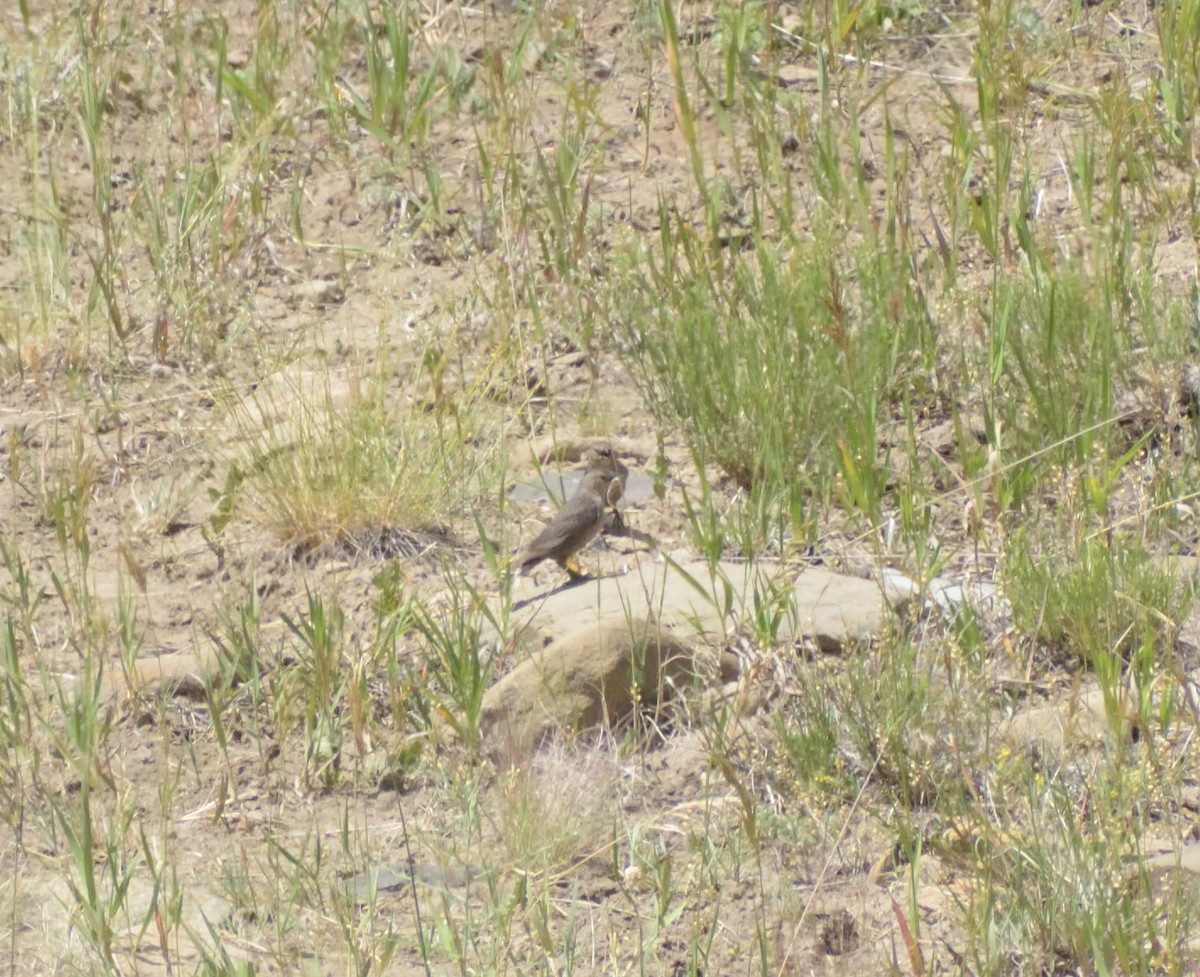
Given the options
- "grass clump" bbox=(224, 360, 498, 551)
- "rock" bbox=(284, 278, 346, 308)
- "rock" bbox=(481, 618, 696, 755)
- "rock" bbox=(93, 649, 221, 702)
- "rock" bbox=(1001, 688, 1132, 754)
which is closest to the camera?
"rock" bbox=(1001, 688, 1132, 754)

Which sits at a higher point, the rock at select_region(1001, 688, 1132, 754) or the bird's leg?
the bird's leg

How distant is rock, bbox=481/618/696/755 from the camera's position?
3.98 m

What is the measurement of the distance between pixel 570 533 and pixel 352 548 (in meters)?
0.69

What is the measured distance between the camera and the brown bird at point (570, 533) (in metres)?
4.84

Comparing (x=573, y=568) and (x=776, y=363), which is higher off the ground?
(x=776, y=363)

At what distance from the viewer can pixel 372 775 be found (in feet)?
13.2

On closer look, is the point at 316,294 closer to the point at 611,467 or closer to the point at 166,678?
the point at 611,467

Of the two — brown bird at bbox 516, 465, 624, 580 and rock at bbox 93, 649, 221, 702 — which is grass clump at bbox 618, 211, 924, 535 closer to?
brown bird at bbox 516, 465, 624, 580

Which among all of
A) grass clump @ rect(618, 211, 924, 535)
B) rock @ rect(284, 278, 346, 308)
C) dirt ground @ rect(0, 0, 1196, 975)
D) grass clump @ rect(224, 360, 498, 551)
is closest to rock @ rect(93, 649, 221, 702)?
dirt ground @ rect(0, 0, 1196, 975)

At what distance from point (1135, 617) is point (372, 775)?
1809 mm

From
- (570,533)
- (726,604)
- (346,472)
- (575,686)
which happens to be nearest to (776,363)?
(570,533)

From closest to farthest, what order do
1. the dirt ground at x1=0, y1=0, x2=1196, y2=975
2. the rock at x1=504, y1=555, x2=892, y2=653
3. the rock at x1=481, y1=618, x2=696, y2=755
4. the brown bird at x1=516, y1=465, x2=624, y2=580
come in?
the dirt ground at x1=0, y1=0, x2=1196, y2=975
the rock at x1=481, y1=618, x2=696, y2=755
the rock at x1=504, y1=555, x2=892, y2=653
the brown bird at x1=516, y1=465, x2=624, y2=580

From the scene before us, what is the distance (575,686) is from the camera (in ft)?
13.2

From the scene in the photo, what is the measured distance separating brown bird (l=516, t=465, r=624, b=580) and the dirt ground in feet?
0.60
